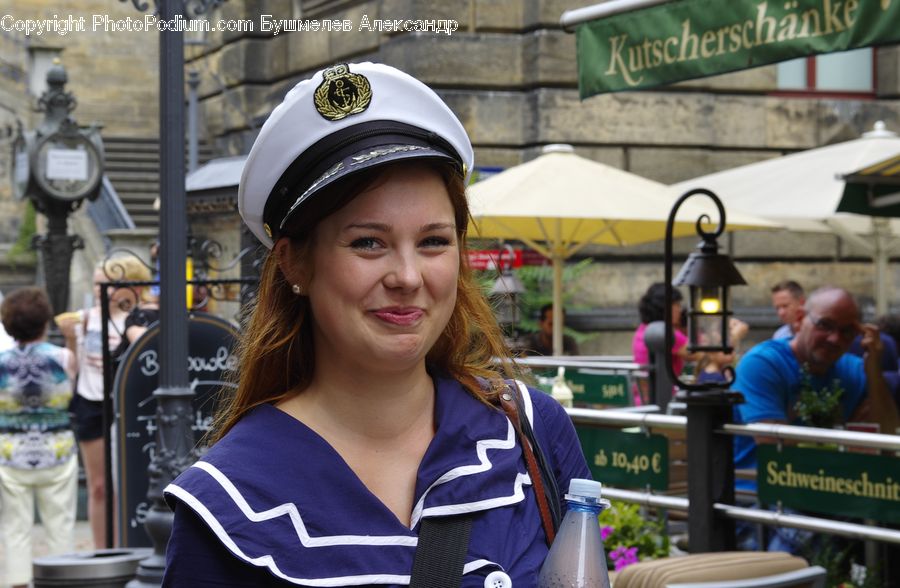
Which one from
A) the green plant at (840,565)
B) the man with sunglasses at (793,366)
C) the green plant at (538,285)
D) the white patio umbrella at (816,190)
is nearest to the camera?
the green plant at (840,565)

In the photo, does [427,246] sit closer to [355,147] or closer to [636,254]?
[355,147]

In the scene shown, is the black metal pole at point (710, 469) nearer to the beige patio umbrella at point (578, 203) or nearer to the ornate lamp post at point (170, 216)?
the ornate lamp post at point (170, 216)

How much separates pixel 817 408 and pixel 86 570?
3.33m

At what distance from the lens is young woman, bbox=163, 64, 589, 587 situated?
2076mm

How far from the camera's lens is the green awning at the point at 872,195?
9438 mm

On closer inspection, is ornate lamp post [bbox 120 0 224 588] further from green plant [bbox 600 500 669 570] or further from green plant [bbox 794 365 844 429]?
green plant [bbox 794 365 844 429]

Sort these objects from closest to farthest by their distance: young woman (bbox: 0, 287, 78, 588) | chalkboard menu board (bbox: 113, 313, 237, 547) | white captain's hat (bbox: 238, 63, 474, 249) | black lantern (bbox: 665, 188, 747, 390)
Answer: white captain's hat (bbox: 238, 63, 474, 249), black lantern (bbox: 665, 188, 747, 390), chalkboard menu board (bbox: 113, 313, 237, 547), young woman (bbox: 0, 287, 78, 588)

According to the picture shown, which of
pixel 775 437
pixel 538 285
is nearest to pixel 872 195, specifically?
pixel 775 437

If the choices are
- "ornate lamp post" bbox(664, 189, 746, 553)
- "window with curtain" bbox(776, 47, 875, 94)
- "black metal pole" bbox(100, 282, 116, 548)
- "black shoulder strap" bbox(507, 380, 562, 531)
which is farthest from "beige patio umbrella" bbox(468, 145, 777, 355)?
"black shoulder strap" bbox(507, 380, 562, 531)

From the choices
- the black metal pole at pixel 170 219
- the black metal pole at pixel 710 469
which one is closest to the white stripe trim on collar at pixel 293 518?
the black metal pole at pixel 710 469

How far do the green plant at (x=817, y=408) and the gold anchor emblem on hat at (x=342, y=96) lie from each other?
4935 millimetres

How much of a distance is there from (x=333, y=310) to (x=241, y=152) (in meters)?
19.5

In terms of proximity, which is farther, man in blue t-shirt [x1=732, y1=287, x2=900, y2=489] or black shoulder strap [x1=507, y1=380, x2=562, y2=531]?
man in blue t-shirt [x1=732, y1=287, x2=900, y2=489]

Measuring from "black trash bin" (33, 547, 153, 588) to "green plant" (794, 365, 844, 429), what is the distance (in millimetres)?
3040
